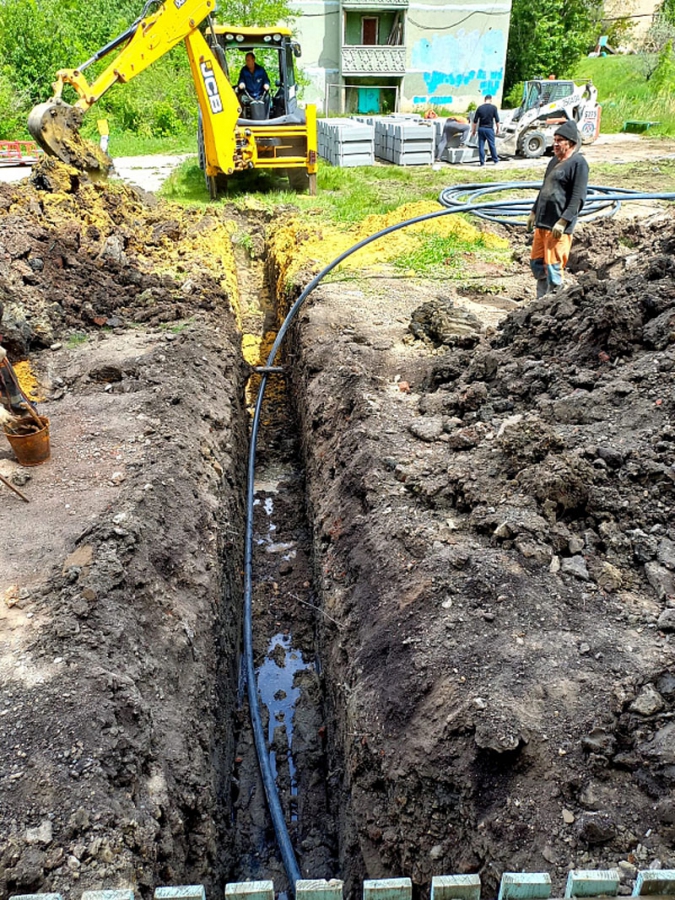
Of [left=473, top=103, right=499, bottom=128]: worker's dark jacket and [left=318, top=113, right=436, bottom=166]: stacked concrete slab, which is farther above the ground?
[left=473, top=103, right=499, bottom=128]: worker's dark jacket

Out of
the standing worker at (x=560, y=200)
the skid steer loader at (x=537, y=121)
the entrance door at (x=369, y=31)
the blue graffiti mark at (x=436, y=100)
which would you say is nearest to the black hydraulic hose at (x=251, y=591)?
the standing worker at (x=560, y=200)

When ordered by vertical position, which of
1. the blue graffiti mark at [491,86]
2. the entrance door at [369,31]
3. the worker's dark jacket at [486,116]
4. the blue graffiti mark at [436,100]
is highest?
the entrance door at [369,31]

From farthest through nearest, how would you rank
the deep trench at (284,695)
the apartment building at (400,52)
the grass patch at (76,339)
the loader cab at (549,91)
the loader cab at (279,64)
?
the apartment building at (400,52), the loader cab at (549,91), the loader cab at (279,64), the grass patch at (76,339), the deep trench at (284,695)

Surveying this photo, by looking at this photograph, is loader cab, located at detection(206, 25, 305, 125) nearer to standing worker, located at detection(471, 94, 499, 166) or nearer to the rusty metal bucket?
standing worker, located at detection(471, 94, 499, 166)

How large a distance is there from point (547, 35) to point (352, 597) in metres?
40.7

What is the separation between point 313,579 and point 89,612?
2.59 meters

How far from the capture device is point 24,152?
20.7 meters

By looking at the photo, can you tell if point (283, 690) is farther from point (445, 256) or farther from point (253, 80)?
point (253, 80)

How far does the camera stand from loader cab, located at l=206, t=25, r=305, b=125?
43.2 ft

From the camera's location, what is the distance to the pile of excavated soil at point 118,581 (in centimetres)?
302

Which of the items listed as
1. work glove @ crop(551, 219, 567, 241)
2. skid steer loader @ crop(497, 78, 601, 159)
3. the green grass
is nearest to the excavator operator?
work glove @ crop(551, 219, 567, 241)

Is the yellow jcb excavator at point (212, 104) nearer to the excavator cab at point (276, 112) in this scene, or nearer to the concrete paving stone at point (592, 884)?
the excavator cab at point (276, 112)

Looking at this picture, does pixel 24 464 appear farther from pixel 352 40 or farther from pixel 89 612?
pixel 352 40

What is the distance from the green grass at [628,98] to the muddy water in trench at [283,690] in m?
26.5
